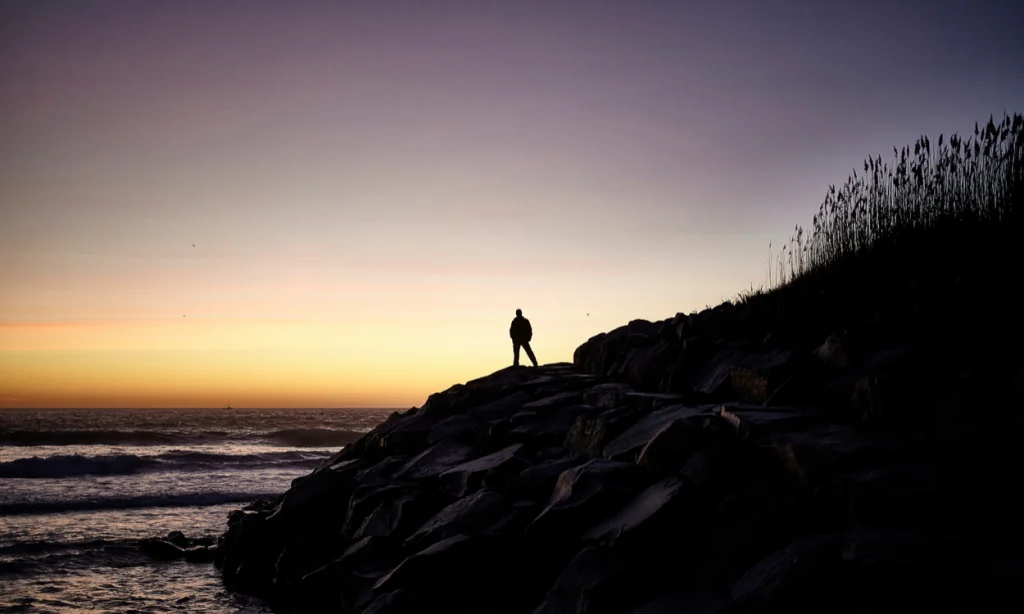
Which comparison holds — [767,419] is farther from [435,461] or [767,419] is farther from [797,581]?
[435,461]

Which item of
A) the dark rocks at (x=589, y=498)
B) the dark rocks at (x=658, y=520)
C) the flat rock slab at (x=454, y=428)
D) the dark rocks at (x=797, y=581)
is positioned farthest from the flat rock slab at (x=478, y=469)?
the dark rocks at (x=797, y=581)

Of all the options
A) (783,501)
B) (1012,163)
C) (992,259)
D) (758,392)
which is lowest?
(783,501)

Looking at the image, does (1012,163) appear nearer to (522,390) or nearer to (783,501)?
(783,501)

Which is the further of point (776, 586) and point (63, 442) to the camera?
point (63, 442)

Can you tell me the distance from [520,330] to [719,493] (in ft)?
37.8

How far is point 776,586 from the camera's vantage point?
4.67m

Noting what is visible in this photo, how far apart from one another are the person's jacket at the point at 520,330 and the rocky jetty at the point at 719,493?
6238 millimetres

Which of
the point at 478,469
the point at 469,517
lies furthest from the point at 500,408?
the point at 469,517

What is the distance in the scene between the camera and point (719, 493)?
5.94m

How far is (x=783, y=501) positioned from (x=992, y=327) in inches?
105

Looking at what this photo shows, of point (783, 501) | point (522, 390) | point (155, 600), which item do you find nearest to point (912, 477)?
point (783, 501)

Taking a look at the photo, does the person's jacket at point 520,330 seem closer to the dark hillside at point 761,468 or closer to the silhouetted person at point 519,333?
the silhouetted person at point 519,333

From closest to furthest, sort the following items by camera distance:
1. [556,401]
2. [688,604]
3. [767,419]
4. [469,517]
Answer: [688,604] < [767,419] < [469,517] < [556,401]

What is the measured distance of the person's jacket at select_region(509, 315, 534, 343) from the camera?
17.3 metres
